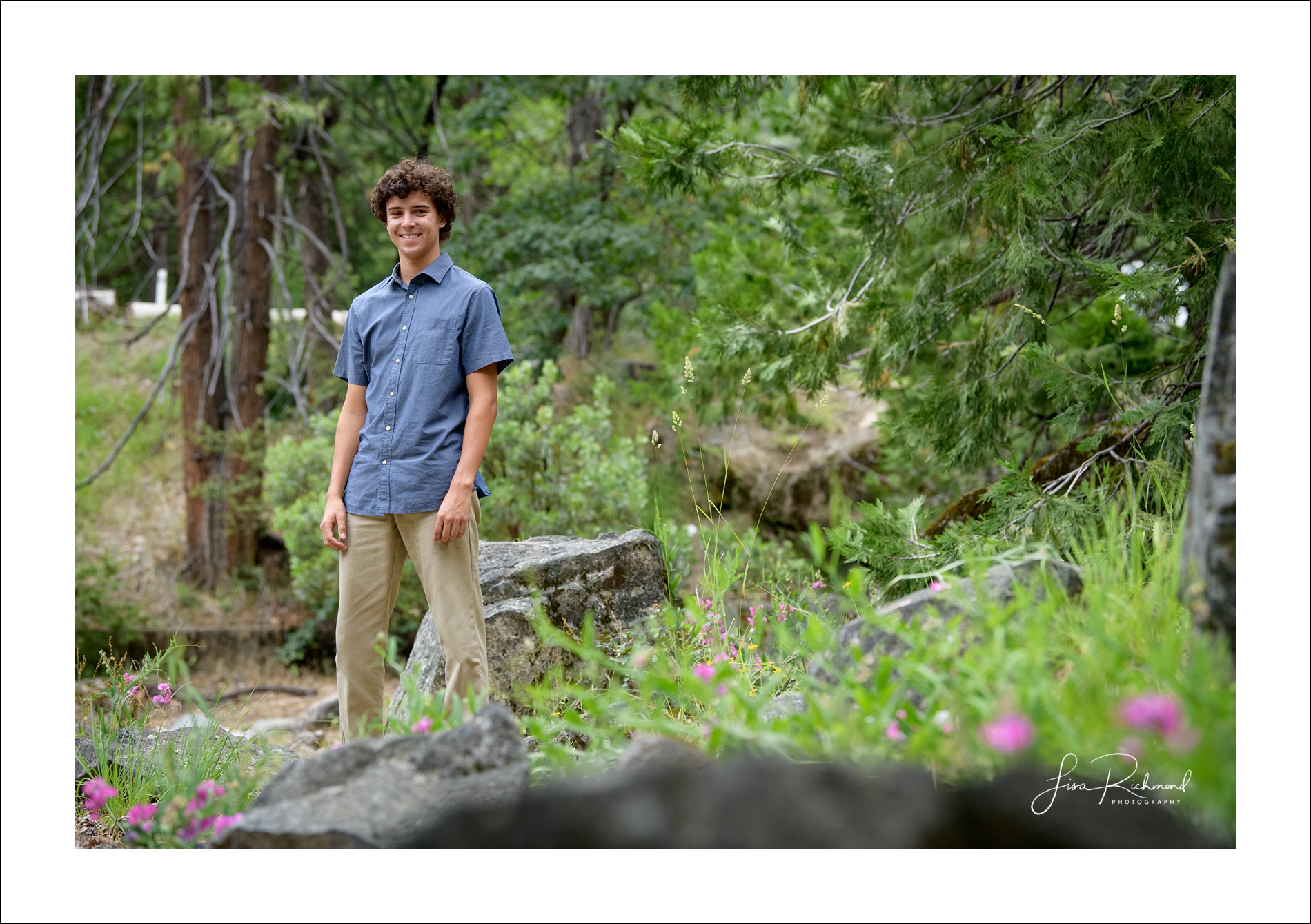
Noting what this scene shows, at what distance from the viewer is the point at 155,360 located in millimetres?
8711

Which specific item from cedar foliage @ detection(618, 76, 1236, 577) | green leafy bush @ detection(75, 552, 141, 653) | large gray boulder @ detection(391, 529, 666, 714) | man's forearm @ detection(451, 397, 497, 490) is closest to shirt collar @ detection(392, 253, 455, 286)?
man's forearm @ detection(451, 397, 497, 490)

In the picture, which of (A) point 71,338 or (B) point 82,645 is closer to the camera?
(A) point 71,338

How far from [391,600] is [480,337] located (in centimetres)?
76

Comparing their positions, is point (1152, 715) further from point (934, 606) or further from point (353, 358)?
point (353, 358)

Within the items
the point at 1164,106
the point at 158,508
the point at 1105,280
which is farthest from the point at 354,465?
the point at 158,508

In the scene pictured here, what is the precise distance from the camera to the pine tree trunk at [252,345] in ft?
21.4

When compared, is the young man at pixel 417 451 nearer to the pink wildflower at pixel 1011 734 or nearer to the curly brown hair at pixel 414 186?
the curly brown hair at pixel 414 186

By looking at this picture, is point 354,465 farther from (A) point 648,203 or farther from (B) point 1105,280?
(A) point 648,203

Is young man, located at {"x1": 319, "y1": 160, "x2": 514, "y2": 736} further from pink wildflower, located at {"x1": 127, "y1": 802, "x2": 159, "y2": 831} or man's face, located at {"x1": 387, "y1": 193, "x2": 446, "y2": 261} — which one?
pink wildflower, located at {"x1": 127, "y1": 802, "x2": 159, "y2": 831}

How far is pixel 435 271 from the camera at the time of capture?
8.36ft

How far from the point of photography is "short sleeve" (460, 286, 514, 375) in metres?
2.47

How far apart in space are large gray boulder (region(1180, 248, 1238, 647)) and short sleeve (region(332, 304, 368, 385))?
2.04 metres

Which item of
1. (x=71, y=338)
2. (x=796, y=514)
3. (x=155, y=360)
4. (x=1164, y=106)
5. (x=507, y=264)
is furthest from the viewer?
(x=155, y=360)

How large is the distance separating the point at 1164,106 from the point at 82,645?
6.23m
